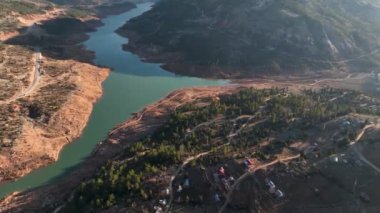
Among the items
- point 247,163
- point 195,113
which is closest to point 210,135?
point 195,113

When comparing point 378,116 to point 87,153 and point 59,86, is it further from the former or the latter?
point 59,86

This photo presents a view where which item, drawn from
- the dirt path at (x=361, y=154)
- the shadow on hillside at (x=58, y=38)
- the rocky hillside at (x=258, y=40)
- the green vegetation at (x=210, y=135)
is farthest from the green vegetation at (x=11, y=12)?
the dirt path at (x=361, y=154)

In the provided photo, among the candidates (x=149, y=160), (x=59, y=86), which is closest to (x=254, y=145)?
(x=149, y=160)

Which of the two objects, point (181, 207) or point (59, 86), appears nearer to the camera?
point (181, 207)

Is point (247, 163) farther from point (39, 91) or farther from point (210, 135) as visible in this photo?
point (39, 91)

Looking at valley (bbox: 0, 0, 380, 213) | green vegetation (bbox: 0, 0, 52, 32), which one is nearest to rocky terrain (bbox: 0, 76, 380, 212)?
valley (bbox: 0, 0, 380, 213)

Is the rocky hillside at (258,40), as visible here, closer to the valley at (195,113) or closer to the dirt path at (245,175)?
the valley at (195,113)

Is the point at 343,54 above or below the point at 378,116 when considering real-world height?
above
